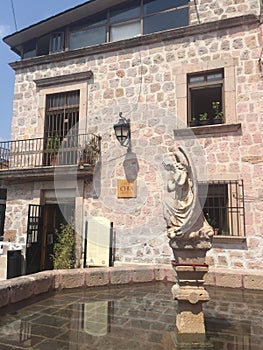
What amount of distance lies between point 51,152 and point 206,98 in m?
4.66

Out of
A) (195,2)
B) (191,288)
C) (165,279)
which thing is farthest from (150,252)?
(195,2)

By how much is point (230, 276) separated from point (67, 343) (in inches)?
143

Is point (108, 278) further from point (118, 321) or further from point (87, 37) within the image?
point (87, 37)

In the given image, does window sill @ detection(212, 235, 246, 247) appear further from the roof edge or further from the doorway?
the roof edge

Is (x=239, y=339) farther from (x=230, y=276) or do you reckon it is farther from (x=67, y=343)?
(x=230, y=276)

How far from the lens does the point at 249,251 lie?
265 inches

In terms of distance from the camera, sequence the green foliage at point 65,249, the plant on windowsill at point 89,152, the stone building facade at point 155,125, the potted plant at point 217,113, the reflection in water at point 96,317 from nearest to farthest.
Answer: the reflection in water at point 96,317, the stone building facade at point 155,125, the potted plant at point 217,113, the green foliage at point 65,249, the plant on windowsill at point 89,152

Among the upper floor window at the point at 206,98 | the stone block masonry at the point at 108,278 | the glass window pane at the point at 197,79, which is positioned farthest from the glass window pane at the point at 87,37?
the stone block masonry at the point at 108,278

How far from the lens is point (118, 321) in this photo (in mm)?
3941

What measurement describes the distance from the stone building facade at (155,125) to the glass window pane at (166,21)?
0.23m

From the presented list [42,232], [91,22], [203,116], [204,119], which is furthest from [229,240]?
[91,22]

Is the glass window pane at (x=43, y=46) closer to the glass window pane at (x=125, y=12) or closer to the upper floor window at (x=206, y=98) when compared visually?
the glass window pane at (x=125, y=12)

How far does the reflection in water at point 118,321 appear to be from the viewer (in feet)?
10.6

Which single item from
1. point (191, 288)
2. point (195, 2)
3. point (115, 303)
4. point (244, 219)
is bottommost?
point (115, 303)
